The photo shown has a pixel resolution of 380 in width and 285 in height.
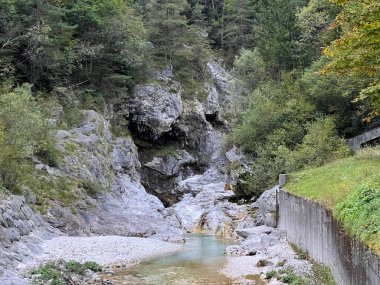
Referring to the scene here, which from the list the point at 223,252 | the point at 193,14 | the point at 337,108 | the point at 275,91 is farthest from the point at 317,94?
the point at 193,14

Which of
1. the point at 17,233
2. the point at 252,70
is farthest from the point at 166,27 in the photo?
the point at 17,233

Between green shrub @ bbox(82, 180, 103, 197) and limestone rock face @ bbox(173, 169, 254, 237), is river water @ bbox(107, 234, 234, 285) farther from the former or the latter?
green shrub @ bbox(82, 180, 103, 197)

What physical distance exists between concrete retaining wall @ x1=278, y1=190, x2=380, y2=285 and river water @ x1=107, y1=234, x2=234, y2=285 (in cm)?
343

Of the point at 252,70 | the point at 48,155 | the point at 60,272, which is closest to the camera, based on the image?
the point at 60,272

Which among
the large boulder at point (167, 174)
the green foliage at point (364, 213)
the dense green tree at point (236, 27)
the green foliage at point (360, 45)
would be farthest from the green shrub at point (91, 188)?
the dense green tree at point (236, 27)

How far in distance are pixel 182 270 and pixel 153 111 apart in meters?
29.7

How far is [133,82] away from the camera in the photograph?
4550cm

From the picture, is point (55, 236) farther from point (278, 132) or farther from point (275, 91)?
point (275, 91)

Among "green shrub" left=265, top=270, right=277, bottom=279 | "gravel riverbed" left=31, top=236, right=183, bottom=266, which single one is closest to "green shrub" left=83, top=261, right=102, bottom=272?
"gravel riverbed" left=31, top=236, right=183, bottom=266

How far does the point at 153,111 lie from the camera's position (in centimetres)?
4559

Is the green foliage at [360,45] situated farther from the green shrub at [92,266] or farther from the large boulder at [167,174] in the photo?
the large boulder at [167,174]

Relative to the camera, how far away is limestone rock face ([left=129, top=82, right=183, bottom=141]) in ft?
149

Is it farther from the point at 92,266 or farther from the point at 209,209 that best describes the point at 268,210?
the point at 92,266

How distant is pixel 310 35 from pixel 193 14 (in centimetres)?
2568
